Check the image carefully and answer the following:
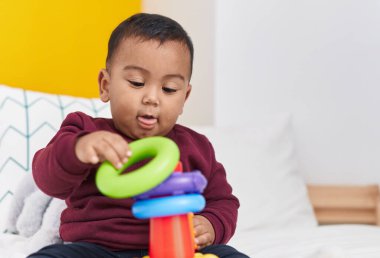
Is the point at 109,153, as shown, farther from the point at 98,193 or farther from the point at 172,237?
the point at 98,193

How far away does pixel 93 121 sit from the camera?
1.05m

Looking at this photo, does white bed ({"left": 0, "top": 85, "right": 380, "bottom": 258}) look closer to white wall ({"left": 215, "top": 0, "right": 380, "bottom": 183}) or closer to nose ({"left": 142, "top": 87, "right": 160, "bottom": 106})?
white wall ({"left": 215, "top": 0, "right": 380, "bottom": 183})

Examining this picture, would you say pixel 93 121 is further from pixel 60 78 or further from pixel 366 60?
pixel 366 60

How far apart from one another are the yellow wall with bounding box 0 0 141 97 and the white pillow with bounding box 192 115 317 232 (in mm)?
457

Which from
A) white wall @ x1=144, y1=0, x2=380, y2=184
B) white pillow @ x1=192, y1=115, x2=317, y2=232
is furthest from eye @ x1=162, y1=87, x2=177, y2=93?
white wall @ x1=144, y1=0, x2=380, y2=184

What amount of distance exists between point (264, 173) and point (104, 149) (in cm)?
111

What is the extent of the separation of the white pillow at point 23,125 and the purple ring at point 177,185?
0.81 m

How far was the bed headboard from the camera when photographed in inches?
81.0

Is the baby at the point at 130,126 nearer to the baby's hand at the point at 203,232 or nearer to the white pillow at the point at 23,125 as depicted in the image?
the baby's hand at the point at 203,232

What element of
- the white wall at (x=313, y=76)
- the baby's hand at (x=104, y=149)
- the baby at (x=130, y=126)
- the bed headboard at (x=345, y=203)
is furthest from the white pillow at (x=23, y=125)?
the bed headboard at (x=345, y=203)

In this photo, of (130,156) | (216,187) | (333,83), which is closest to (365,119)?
(333,83)

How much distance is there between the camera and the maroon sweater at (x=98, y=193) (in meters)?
0.88

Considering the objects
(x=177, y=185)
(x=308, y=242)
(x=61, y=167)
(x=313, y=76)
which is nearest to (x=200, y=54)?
(x=313, y=76)

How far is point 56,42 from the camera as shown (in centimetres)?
192
